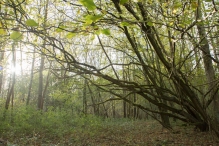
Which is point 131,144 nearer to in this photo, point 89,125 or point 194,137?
point 194,137

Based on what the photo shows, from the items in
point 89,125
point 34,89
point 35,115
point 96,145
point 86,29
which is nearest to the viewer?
point 86,29

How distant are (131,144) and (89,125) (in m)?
4.64

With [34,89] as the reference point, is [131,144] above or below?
below

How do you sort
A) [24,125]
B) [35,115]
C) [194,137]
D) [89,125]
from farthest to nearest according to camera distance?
[89,125], [35,115], [24,125], [194,137]

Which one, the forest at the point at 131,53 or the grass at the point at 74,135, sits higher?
the forest at the point at 131,53

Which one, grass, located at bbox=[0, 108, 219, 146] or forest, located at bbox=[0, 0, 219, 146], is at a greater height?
forest, located at bbox=[0, 0, 219, 146]

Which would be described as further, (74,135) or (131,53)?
(74,135)

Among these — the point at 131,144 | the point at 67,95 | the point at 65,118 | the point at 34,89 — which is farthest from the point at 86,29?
the point at 34,89

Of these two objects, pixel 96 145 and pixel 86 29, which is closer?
pixel 86 29

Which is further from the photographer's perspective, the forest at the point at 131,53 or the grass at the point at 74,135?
the grass at the point at 74,135

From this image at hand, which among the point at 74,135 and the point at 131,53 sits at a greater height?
the point at 131,53

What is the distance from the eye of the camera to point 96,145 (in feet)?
19.7

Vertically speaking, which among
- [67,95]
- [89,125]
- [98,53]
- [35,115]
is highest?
[98,53]

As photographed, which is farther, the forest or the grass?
the grass
